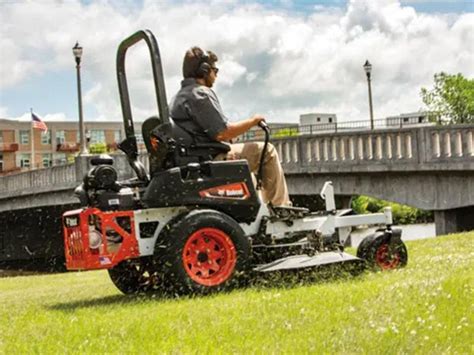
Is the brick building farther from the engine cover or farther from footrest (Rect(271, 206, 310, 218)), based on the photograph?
the engine cover

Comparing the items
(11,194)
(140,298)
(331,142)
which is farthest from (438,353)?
(11,194)

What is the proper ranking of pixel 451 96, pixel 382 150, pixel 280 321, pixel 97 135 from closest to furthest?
pixel 280 321 < pixel 382 150 < pixel 451 96 < pixel 97 135

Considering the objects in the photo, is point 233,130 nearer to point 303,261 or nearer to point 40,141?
point 303,261

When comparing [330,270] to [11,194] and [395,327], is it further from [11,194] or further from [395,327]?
[11,194]

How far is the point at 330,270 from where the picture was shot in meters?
8.49

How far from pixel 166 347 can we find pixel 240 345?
1.48 feet

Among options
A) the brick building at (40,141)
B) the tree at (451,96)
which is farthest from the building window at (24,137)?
the tree at (451,96)

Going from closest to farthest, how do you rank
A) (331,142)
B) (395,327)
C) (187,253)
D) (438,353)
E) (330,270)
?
1. (438,353)
2. (395,327)
3. (187,253)
4. (330,270)
5. (331,142)

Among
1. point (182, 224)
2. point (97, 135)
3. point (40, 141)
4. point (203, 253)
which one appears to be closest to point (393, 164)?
point (203, 253)

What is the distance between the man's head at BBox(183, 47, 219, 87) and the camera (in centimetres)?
855

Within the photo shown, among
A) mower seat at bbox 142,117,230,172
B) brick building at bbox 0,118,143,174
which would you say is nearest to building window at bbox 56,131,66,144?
brick building at bbox 0,118,143,174

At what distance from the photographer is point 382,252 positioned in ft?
30.0

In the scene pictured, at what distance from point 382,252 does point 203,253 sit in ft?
6.79

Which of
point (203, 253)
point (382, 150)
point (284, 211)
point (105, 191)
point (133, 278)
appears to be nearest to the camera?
point (203, 253)
